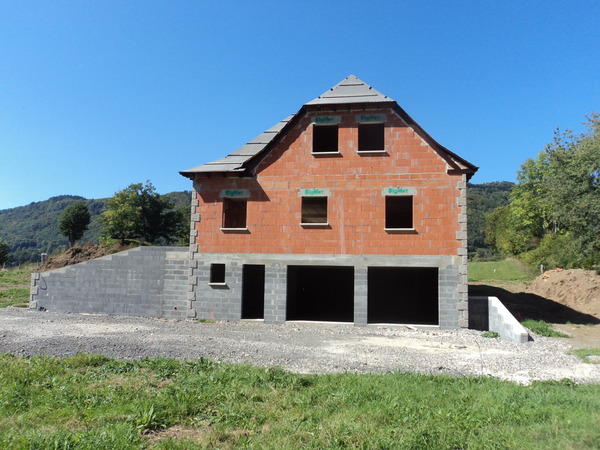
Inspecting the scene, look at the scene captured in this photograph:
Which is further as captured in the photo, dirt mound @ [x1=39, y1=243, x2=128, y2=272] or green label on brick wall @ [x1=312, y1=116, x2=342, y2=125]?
dirt mound @ [x1=39, y1=243, x2=128, y2=272]

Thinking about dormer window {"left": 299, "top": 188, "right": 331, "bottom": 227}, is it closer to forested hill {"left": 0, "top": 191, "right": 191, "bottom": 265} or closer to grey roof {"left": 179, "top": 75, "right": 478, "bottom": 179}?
grey roof {"left": 179, "top": 75, "right": 478, "bottom": 179}

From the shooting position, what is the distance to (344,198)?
1644cm

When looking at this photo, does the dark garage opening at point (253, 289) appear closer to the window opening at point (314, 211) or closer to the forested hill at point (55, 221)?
the window opening at point (314, 211)

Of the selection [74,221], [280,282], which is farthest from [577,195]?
[74,221]

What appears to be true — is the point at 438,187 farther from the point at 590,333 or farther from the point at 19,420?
the point at 19,420

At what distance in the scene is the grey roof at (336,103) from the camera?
15.9 metres

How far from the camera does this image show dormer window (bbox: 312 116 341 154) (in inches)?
665

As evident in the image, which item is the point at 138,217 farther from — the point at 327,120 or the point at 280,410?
the point at 280,410

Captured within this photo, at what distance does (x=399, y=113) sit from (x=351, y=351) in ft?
33.9

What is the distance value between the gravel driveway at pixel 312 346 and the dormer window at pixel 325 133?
26.4 ft

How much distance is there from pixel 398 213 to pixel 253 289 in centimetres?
950

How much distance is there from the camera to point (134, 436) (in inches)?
182

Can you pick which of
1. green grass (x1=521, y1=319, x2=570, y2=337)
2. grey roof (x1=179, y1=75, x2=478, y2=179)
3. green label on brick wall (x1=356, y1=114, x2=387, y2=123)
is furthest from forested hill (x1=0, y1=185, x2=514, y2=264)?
green label on brick wall (x1=356, y1=114, x2=387, y2=123)

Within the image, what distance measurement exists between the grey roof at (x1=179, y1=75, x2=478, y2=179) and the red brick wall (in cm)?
31
